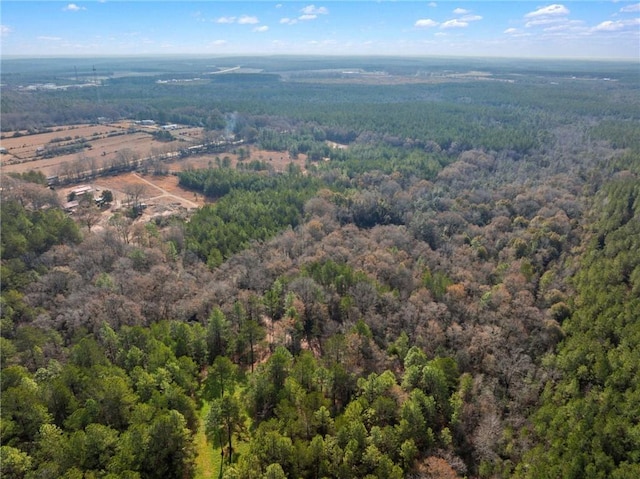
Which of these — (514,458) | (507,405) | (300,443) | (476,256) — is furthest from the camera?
(476,256)

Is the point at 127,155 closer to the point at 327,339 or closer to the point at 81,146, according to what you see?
the point at 81,146

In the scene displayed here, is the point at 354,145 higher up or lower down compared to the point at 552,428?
higher up

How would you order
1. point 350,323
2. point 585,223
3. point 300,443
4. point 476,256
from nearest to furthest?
1. point 300,443
2. point 350,323
3. point 476,256
4. point 585,223

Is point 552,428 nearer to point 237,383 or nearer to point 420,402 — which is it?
point 420,402

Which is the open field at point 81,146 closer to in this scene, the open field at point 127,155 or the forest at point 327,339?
the open field at point 127,155

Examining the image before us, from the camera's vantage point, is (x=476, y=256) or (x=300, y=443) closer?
(x=300, y=443)

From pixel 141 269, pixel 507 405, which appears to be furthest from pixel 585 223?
pixel 141 269

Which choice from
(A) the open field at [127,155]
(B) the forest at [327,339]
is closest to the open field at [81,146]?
(A) the open field at [127,155]

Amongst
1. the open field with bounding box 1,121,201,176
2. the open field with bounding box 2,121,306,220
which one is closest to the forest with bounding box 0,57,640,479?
the open field with bounding box 2,121,306,220
